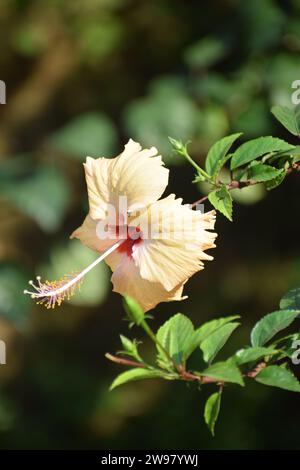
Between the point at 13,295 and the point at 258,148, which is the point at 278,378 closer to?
the point at 258,148

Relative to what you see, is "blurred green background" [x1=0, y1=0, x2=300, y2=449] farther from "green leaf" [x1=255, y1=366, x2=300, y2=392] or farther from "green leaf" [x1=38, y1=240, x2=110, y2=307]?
"green leaf" [x1=255, y1=366, x2=300, y2=392]

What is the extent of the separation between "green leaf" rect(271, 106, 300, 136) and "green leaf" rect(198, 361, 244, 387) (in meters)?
0.24

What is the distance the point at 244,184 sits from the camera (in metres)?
0.76

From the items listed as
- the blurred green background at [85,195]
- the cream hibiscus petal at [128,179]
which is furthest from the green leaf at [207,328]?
the blurred green background at [85,195]

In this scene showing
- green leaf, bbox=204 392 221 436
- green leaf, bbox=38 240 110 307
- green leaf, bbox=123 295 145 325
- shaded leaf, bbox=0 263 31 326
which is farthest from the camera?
green leaf, bbox=38 240 110 307

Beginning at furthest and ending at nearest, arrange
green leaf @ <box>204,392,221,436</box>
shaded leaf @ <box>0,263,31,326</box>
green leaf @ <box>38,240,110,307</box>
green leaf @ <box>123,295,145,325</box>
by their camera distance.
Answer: green leaf @ <box>38,240,110,307</box>, shaded leaf @ <box>0,263,31,326</box>, green leaf @ <box>204,392,221,436</box>, green leaf @ <box>123,295,145,325</box>

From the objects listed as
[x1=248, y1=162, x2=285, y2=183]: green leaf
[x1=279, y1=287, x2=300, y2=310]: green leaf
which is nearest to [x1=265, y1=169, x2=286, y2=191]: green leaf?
[x1=248, y1=162, x2=285, y2=183]: green leaf

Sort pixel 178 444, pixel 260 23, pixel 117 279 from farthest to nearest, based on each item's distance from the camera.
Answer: pixel 178 444 → pixel 260 23 → pixel 117 279

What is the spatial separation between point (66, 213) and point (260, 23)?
0.66 m

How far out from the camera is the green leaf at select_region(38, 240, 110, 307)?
6.03 feet

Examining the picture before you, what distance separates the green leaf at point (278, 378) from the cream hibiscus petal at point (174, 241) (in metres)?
0.10

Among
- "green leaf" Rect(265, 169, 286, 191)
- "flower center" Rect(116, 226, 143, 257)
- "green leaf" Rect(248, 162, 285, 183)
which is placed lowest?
"flower center" Rect(116, 226, 143, 257)

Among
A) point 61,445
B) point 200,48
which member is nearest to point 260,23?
point 200,48

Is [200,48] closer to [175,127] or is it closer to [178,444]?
[175,127]
